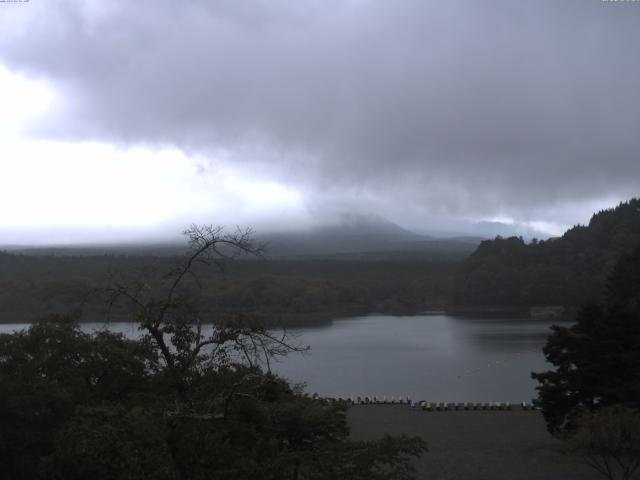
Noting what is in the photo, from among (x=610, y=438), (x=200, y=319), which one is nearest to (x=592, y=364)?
(x=610, y=438)

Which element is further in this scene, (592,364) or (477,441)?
(477,441)

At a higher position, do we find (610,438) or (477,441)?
(610,438)

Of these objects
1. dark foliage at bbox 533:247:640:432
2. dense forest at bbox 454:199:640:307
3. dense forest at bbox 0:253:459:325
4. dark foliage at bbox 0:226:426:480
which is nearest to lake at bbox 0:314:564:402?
dense forest at bbox 0:253:459:325

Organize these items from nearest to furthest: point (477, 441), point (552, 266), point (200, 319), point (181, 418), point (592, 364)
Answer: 1. point (181, 418)
2. point (200, 319)
3. point (592, 364)
4. point (477, 441)
5. point (552, 266)

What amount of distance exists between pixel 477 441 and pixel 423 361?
64.2 feet

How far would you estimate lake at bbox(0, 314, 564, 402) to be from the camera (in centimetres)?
2620

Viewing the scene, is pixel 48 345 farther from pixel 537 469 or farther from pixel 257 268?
pixel 257 268

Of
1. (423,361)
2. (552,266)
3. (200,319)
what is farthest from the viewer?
(552,266)

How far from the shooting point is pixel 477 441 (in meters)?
15.0

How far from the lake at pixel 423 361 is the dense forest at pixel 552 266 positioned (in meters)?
14.9

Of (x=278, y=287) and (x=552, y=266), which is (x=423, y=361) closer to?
(x=278, y=287)

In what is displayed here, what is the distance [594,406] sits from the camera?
517 inches

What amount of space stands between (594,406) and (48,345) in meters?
9.90

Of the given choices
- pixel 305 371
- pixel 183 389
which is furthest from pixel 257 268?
pixel 183 389
